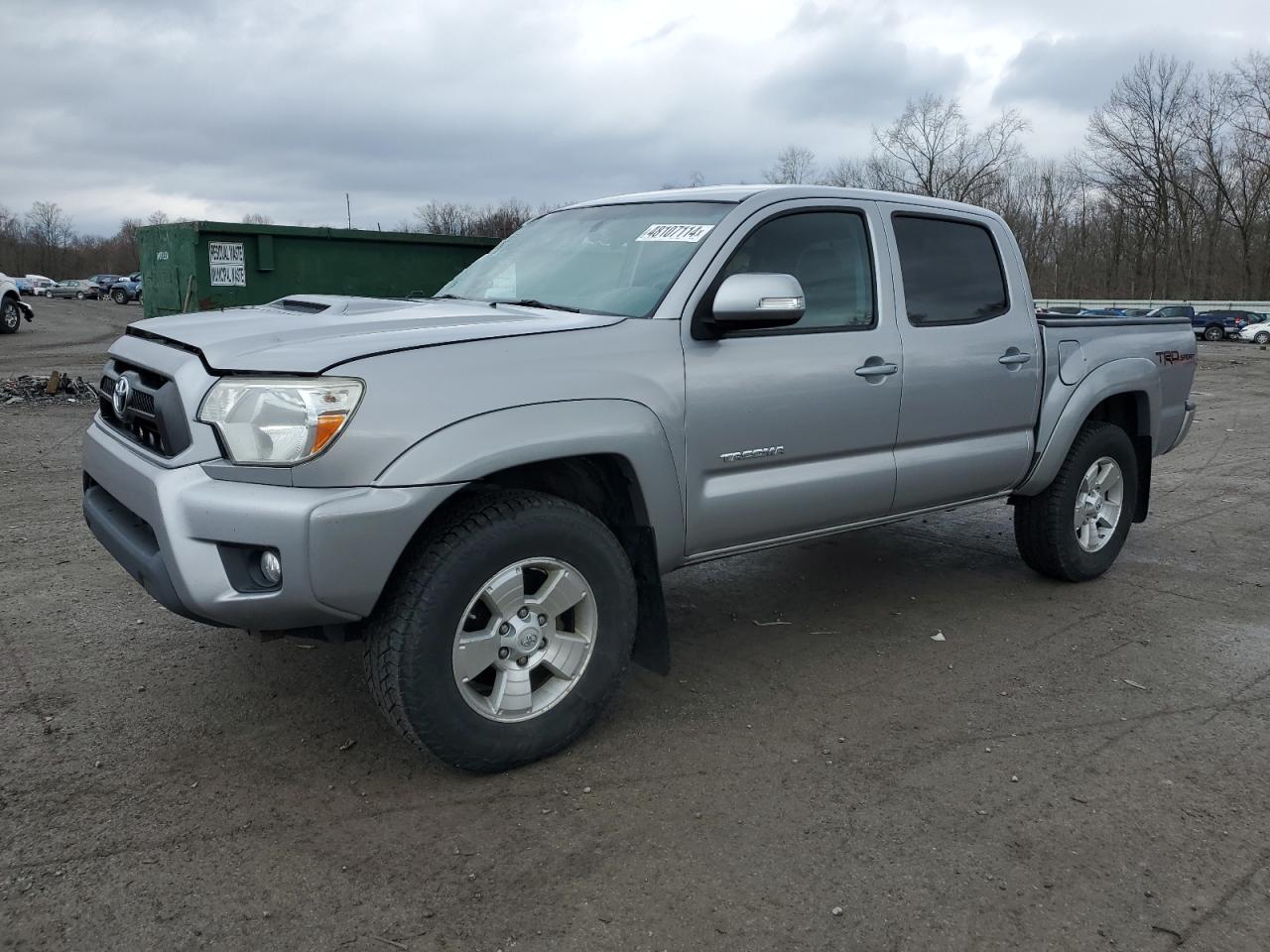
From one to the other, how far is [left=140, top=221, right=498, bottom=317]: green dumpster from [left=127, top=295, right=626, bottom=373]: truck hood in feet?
A: 26.2

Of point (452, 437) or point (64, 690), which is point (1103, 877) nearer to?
point (452, 437)

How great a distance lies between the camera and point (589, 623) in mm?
3375

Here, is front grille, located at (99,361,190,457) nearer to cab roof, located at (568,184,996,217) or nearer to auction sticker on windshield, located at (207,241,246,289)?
cab roof, located at (568,184,996,217)

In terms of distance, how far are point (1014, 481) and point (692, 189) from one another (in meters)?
2.08

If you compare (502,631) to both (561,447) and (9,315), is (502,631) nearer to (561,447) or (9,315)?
(561,447)

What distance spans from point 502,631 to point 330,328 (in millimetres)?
1080

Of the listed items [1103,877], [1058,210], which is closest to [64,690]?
[1103,877]

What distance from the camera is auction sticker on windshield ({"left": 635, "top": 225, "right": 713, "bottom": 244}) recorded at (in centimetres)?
385

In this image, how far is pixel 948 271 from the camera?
4.66m

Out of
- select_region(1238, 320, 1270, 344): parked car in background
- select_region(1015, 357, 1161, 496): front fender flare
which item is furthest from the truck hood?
select_region(1238, 320, 1270, 344): parked car in background

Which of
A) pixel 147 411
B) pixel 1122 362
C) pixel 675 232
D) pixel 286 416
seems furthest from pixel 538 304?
pixel 1122 362

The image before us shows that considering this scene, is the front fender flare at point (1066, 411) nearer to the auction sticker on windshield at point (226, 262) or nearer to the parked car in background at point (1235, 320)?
the auction sticker on windshield at point (226, 262)

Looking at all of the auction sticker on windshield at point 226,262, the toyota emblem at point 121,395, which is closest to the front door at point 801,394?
the toyota emblem at point 121,395

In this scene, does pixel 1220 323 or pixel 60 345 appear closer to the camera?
pixel 60 345
